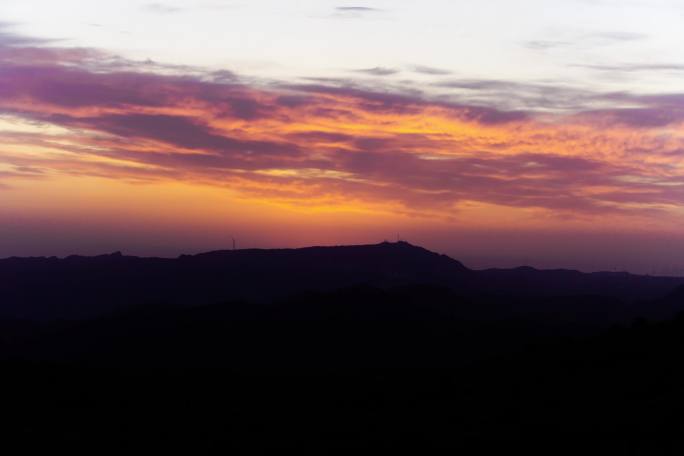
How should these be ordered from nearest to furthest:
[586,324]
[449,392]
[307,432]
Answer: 1. [307,432]
2. [449,392]
3. [586,324]

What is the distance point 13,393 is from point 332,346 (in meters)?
63.6

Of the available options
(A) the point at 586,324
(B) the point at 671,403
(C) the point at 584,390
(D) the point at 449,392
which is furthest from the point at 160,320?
(B) the point at 671,403

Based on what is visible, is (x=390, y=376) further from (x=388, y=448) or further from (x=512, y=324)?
(x=512, y=324)

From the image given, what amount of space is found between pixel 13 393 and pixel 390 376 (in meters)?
30.6

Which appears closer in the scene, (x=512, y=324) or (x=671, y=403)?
(x=671, y=403)

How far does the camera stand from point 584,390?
61.8 meters

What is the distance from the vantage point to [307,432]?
196 ft

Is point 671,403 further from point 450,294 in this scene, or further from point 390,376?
point 450,294

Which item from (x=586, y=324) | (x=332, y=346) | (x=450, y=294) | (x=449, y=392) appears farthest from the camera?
(x=450, y=294)

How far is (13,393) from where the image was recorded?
73.1 m

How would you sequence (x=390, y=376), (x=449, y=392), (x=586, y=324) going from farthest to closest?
1. (x=586, y=324)
2. (x=390, y=376)
3. (x=449, y=392)

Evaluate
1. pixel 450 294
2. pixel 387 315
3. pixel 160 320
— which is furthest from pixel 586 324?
pixel 160 320

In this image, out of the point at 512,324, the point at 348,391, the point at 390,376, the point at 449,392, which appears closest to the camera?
the point at 449,392

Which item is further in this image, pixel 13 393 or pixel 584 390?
pixel 13 393
